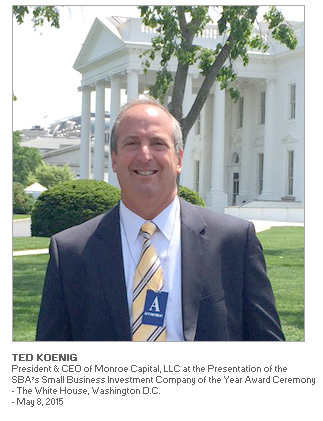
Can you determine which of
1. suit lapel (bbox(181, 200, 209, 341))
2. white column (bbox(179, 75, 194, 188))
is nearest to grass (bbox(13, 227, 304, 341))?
suit lapel (bbox(181, 200, 209, 341))

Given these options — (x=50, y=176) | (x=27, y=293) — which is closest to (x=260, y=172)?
(x=50, y=176)

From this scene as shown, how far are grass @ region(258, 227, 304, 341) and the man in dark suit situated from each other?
5362 millimetres

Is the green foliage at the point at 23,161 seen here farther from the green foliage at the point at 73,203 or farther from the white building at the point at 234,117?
the green foliage at the point at 73,203

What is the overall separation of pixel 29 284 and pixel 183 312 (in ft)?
32.5

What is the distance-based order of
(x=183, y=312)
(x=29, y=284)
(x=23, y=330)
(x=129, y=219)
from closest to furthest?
(x=183, y=312) < (x=129, y=219) < (x=23, y=330) < (x=29, y=284)

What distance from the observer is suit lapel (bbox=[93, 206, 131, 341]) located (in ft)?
9.96

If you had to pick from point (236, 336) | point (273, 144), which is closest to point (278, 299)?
point (236, 336)

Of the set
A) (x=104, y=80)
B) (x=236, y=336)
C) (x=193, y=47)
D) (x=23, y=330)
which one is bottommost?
(x=23, y=330)

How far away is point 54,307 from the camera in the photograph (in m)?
3.16

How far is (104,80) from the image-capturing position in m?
51.1

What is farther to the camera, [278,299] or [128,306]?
[278,299]

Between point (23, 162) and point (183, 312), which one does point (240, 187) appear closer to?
point (23, 162)

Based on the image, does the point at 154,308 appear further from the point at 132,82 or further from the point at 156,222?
the point at 132,82

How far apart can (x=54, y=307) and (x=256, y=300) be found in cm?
87
